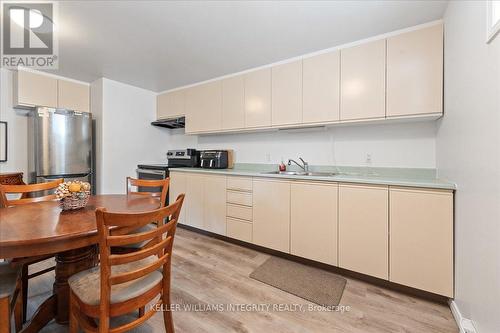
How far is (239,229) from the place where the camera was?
8.89 feet

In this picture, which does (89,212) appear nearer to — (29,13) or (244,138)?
(29,13)

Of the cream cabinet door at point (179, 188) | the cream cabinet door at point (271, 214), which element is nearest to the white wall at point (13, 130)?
the cream cabinet door at point (179, 188)

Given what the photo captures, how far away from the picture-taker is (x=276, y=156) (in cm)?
310

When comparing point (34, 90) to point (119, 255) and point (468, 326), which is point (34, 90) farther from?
point (468, 326)

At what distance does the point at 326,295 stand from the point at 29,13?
346cm

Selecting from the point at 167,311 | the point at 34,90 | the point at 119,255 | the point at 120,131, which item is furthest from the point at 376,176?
the point at 34,90

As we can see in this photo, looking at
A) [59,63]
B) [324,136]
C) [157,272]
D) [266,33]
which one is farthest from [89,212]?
[59,63]

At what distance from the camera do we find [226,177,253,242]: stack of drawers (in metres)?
2.64

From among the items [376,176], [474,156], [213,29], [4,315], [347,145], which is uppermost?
[213,29]

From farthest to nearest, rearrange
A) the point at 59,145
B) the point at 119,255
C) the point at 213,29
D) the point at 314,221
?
1. the point at 59,145
2. the point at 314,221
3. the point at 213,29
4. the point at 119,255

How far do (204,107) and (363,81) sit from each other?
2.22m

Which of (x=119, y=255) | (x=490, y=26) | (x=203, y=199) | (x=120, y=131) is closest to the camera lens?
(x=119, y=255)

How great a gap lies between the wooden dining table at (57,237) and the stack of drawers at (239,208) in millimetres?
1167

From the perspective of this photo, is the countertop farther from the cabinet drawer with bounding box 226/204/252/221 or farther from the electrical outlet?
the electrical outlet
